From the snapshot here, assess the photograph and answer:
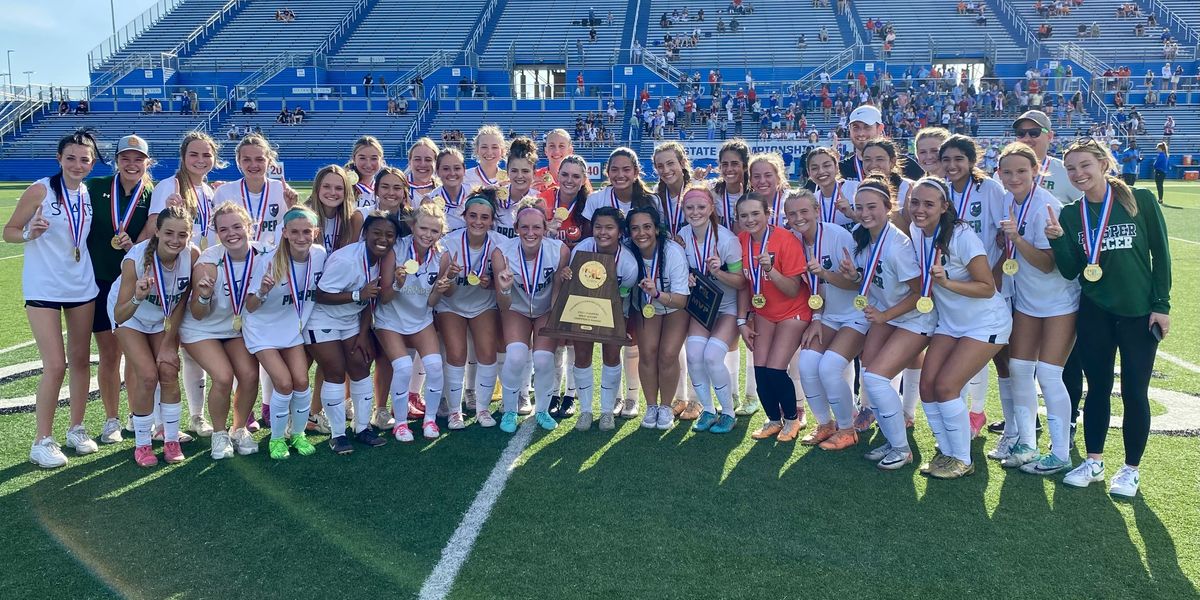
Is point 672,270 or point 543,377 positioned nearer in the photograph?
point 672,270

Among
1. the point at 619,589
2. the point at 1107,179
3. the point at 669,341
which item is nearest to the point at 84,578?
the point at 619,589

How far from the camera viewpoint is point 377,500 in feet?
14.5

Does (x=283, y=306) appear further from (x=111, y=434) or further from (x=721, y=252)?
(x=721, y=252)

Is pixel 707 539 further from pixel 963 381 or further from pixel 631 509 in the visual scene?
pixel 963 381

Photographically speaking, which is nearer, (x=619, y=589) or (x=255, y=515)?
(x=619, y=589)

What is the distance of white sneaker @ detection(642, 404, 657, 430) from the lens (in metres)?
5.67

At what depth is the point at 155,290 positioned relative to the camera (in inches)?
190

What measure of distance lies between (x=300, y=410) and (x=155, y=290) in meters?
1.07

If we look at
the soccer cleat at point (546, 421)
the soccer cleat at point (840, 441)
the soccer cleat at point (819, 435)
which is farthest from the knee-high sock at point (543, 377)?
the soccer cleat at point (840, 441)

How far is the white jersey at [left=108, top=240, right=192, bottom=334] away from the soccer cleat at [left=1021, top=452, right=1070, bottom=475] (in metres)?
4.94

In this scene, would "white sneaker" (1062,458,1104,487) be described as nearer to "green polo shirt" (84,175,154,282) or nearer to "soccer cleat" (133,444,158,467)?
"soccer cleat" (133,444,158,467)

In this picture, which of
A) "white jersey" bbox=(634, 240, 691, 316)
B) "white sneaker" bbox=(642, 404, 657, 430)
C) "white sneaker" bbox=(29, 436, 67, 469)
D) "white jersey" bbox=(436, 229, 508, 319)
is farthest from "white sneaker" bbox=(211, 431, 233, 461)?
"white jersey" bbox=(634, 240, 691, 316)

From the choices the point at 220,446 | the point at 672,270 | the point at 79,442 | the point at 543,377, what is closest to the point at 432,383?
the point at 543,377

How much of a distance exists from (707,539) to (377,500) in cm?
173
